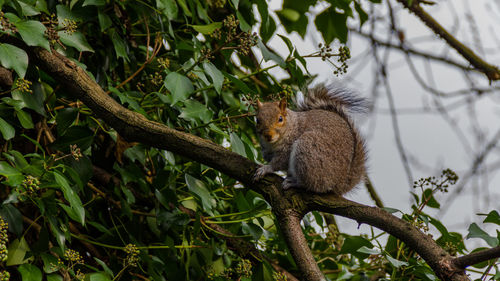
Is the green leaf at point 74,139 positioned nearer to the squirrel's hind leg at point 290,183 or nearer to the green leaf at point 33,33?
the green leaf at point 33,33

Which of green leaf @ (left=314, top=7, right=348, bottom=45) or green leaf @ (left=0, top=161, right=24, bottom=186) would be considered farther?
green leaf @ (left=314, top=7, right=348, bottom=45)

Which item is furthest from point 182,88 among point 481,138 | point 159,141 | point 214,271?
point 481,138

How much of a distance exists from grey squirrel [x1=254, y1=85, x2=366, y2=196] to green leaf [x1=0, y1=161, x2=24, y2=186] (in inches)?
26.7

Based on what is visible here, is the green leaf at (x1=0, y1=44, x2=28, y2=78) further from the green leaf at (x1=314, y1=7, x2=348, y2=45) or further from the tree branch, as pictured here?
the green leaf at (x1=314, y1=7, x2=348, y2=45)

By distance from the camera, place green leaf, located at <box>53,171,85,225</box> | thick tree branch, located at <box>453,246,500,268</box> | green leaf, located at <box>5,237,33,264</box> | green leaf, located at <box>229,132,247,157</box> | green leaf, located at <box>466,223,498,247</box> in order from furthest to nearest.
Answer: green leaf, located at <box>229,132,247,157</box>
green leaf, located at <box>5,237,33,264</box>
green leaf, located at <box>466,223,498,247</box>
green leaf, located at <box>53,171,85,225</box>
thick tree branch, located at <box>453,246,500,268</box>

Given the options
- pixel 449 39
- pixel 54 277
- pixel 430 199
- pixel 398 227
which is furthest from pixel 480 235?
pixel 449 39

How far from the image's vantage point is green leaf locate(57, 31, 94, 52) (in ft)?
4.25

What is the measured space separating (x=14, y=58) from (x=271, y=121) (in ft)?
2.52

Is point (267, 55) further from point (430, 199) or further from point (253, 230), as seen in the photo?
point (430, 199)

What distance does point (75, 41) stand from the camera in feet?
4.33

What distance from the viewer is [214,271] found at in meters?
1.53

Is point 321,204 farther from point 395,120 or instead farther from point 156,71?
point 395,120

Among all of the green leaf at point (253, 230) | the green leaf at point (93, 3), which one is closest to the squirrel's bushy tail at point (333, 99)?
the green leaf at point (253, 230)

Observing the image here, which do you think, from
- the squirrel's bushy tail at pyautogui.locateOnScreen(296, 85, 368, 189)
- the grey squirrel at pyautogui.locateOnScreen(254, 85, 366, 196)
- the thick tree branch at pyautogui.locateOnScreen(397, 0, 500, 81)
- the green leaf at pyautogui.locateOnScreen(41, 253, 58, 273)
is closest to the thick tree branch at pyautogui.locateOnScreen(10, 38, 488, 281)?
the grey squirrel at pyautogui.locateOnScreen(254, 85, 366, 196)
